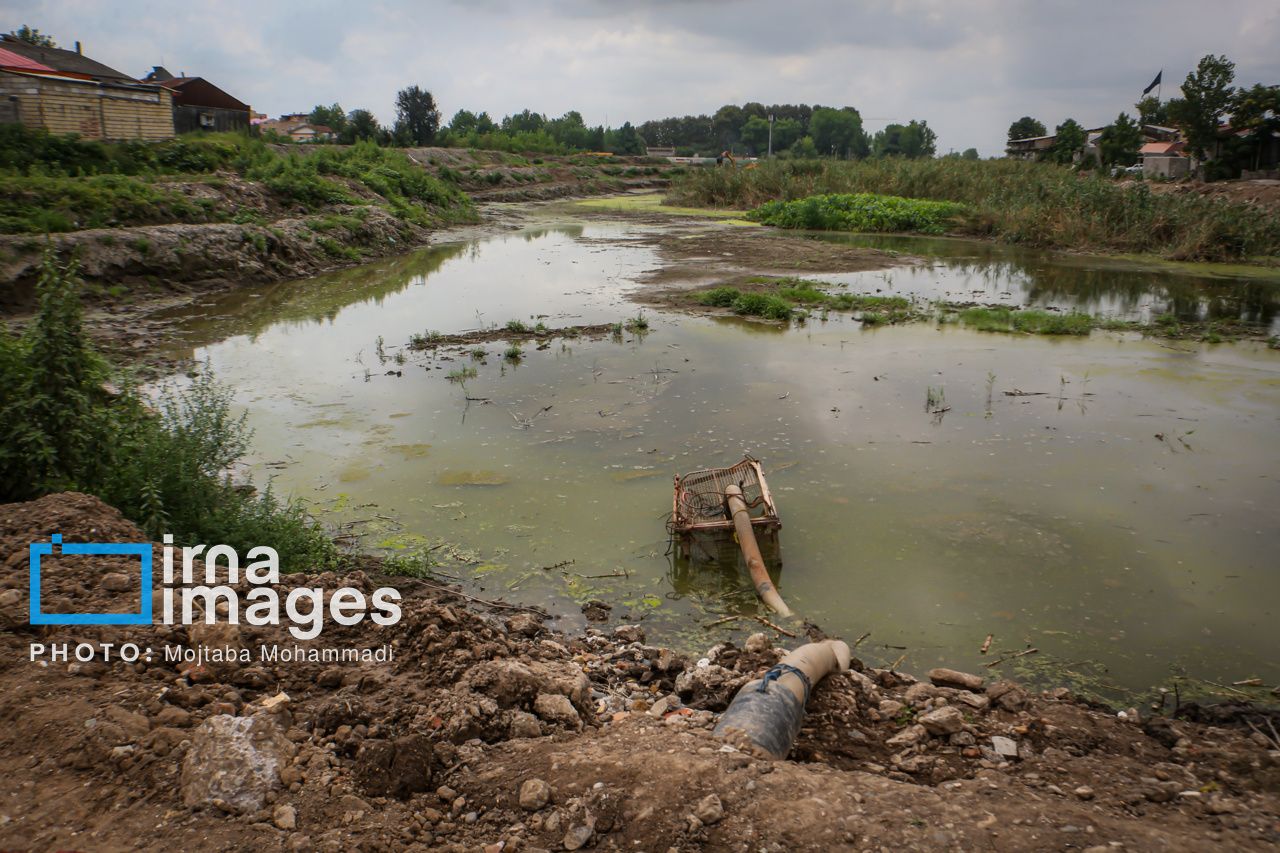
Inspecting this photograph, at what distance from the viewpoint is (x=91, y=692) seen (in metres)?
2.70

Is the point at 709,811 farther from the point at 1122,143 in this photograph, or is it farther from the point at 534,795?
the point at 1122,143

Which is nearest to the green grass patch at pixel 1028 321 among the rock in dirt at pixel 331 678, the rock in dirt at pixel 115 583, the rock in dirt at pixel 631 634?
the rock in dirt at pixel 631 634

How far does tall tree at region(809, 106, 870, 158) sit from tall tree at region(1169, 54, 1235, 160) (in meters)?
89.4

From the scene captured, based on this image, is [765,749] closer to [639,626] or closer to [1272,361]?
[639,626]

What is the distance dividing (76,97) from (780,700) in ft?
79.5

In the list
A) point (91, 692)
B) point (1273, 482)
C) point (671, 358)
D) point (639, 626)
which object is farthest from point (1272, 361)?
point (91, 692)

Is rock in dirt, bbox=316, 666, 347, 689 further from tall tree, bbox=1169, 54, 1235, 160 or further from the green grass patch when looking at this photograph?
tall tree, bbox=1169, 54, 1235, 160

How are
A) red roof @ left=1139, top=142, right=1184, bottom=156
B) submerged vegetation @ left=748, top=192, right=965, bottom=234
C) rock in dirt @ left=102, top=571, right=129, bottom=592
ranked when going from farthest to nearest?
red roof @ left=1139, top=142, right=1184, bottom=156 → submerged vegetation @ left=748, top=192, right=965, bottom=234 → rock in dirt @ left=102, top=571, right=129, bottom=592

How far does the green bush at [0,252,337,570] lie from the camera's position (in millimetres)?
4164

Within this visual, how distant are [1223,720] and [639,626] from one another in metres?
2.81

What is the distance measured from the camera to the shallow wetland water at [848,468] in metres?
4.39

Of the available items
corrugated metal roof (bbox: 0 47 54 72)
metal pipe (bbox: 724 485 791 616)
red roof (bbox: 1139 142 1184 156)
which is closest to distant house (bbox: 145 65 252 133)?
corrugated metal roof (bbox: 0 47 54 72)

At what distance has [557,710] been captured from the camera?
9.94 ft

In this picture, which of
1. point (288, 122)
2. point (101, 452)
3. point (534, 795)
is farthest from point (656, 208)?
point (288, 122)
